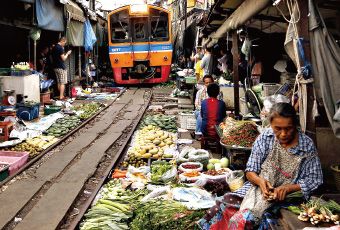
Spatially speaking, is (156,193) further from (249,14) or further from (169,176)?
(249,14)

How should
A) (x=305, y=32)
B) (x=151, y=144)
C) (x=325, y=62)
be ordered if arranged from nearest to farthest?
(x=325, y=62) < (x=305, y=32) < (x=151, y=144)

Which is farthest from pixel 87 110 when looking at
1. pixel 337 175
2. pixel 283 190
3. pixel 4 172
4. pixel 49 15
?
pixel 283 190

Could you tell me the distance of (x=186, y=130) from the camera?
1088 centimetres

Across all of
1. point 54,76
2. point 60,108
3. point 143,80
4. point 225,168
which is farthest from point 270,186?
point 143,80

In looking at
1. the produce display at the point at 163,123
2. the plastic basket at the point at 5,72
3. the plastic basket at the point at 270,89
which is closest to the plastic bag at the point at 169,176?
the plastic basket at the point at 270,89

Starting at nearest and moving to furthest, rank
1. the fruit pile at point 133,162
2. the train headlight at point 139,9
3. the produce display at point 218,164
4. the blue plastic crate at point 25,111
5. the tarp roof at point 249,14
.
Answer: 1. the tarp roof at point 249,14
2. the produce display at point 218,164
3. the fruit pile at point 133,162
4. the blue plastic crate at point 25,111
5. the train headlight at point 139,9

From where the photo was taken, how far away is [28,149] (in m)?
8.71

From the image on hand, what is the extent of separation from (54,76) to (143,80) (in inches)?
230

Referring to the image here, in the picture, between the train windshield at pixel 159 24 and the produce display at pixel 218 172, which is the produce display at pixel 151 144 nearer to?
the produce display at pixel 218 172

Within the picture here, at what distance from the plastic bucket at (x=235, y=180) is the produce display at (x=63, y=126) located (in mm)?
5924

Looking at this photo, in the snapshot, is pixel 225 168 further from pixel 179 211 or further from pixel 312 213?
pixel 312 213

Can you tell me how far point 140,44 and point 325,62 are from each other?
17.6 metres

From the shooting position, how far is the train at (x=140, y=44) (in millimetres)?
21000

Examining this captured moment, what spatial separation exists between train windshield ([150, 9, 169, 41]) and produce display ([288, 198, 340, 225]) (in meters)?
18.5
